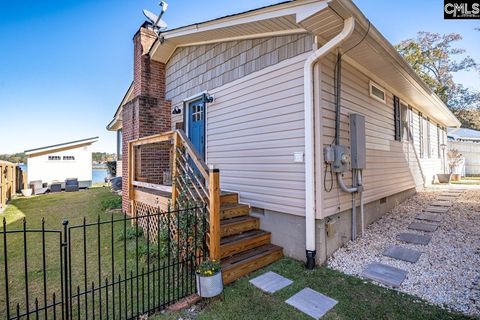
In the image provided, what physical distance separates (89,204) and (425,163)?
1264 centimetres

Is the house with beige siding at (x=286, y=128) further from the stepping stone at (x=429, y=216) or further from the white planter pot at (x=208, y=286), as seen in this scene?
the stepping stone at (x=429, y=216)

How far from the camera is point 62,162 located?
1805 cm

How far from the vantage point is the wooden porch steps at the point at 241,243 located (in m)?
3.37

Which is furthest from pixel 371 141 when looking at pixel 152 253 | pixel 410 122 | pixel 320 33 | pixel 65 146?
pixel 65 146

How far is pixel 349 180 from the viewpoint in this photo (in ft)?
14.7

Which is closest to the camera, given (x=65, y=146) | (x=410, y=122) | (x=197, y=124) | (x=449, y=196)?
(x=197, y=124)

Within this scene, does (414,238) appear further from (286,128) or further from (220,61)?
(220,61)

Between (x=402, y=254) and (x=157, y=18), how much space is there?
8.45m

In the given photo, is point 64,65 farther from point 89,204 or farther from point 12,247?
point 12,247

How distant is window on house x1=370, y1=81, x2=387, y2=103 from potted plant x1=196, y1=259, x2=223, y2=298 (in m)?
4.98

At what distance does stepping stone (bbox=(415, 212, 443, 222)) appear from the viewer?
17.5 feet

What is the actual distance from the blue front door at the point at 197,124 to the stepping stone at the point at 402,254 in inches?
169

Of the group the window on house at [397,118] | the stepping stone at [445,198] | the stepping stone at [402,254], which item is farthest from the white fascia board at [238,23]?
the stepping stone at [445,198]

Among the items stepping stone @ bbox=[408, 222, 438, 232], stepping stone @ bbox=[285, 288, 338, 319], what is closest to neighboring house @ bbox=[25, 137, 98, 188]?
stepping stone @ bbox=[285, 288, 338, 319]
